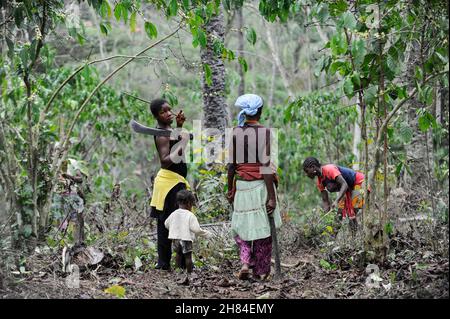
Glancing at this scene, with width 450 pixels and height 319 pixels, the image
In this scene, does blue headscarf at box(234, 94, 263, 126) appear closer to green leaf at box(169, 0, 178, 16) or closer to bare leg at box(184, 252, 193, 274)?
green leaf at box(169, 0, 178, 16)

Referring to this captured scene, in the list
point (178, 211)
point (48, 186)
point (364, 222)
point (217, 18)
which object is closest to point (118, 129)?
point (217, 18)

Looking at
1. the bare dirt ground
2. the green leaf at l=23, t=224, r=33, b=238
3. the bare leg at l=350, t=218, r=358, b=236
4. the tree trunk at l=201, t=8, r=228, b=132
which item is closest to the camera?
the bare dirt ground

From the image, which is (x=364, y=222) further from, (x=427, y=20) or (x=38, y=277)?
(x=38, y=277)

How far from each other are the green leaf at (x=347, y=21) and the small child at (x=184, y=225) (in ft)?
6.87

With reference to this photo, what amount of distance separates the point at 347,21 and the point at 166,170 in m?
2.26

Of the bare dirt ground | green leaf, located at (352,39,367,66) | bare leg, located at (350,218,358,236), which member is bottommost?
the bare dirt ground

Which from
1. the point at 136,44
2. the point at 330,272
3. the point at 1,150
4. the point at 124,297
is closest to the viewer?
the point at 124,297

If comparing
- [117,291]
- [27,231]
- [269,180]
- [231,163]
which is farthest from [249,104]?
[27,231]

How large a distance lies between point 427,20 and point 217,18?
4.07 metres

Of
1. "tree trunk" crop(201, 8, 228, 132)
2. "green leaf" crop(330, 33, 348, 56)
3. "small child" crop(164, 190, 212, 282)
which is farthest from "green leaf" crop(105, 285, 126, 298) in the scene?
"tree trunk" crop(201, 8, 228, 132)

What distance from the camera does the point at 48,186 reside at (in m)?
6.67

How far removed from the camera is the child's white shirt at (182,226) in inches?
230

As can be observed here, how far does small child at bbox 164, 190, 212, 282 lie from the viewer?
5.86 meters

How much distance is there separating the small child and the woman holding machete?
170 millimetres
